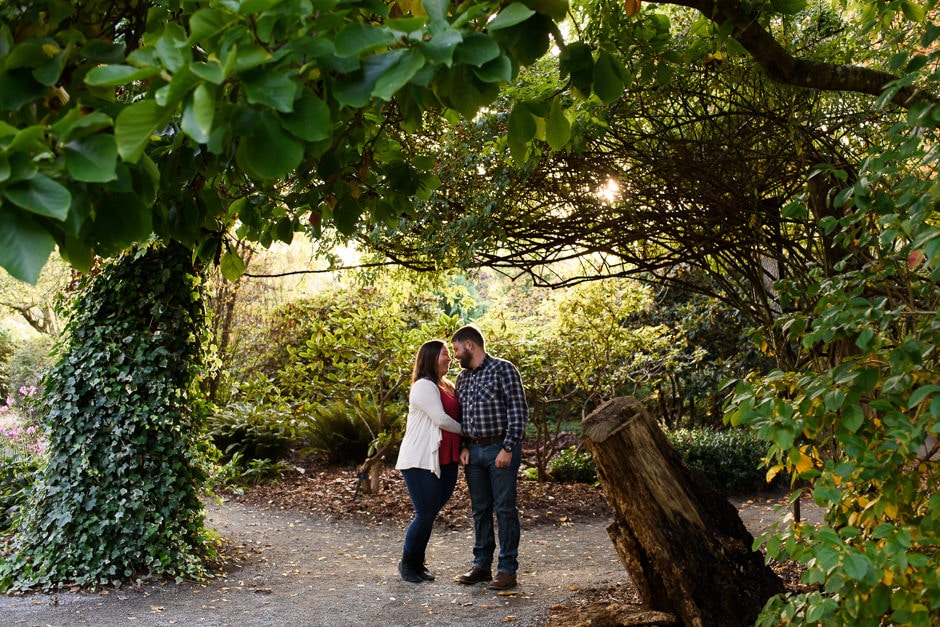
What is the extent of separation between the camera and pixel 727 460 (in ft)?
33.7

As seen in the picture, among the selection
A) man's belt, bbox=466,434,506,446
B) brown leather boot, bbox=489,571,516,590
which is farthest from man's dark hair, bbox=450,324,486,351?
brown leather boot, bbox=489,571,516,590

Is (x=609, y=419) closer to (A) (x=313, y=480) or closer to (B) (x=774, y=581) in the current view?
(B) (x=774, y=581)

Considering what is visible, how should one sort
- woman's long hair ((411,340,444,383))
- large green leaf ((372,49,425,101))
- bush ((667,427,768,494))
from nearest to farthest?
large green leaf ((372,49,425,101)) → woman's long hair ((411,340,444,383)) → bush ((667,427,768,494))

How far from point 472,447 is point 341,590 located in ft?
4.91

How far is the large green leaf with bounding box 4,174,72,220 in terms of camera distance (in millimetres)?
1291

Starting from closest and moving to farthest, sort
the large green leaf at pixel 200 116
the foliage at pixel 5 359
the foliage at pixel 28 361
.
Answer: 1. the large green leaf at pixel 200 116
2. the foliage at pixel 5 359
3. the foliage at pixel 28 361

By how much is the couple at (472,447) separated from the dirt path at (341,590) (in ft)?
0.91

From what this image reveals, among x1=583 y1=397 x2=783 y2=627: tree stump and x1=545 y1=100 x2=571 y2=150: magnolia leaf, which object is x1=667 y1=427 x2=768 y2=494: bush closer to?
x1=583 y1=397 x2=783 y2=627: tree stump

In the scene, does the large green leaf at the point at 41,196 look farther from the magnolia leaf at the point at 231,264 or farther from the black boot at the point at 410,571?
the black boot at the point at 410,571

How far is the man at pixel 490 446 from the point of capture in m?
5.72

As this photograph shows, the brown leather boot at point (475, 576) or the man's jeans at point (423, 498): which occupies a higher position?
the man's jeans at point (423, 498)

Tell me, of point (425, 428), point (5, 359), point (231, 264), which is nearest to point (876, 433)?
point (231, 264)

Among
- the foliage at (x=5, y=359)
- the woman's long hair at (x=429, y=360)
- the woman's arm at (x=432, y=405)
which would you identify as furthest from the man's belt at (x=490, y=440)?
the foliage at (x=5, y=359)

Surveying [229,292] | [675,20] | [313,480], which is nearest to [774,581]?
[675,20]
